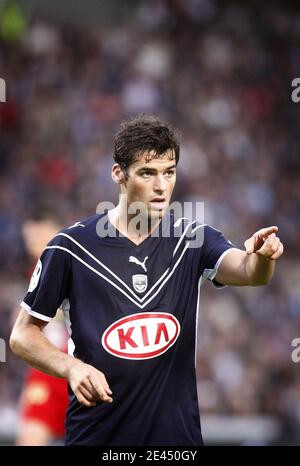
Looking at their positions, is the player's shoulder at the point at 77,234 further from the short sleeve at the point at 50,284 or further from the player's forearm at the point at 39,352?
the player's forearm at the point at 39,352

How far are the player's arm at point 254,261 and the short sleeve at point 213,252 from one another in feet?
0.09

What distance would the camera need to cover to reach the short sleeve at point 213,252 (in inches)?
168

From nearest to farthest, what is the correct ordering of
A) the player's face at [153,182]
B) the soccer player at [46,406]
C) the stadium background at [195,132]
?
the player's face at [153,182] < the soccer player at [46,406] < the stadium background at [195,132]

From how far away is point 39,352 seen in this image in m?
4.15

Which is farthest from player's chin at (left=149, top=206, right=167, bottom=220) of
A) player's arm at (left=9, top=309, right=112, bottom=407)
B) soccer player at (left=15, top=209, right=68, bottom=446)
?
soccer player at (left=15, top=209, right=68, bottom=446)

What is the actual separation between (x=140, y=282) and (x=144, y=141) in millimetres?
648

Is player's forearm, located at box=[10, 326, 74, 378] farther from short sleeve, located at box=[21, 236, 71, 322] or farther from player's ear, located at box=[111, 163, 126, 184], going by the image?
player's ear, located at box=[111, 163, 126, 184]

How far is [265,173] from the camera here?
13.0 m

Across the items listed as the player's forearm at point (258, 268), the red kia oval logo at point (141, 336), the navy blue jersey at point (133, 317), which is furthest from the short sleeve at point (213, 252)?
the red kia oval logo at point (141, 336)

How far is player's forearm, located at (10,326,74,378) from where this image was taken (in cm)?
404

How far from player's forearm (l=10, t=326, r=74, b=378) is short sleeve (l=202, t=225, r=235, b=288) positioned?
2.54 feet

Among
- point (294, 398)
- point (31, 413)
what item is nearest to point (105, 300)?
point (31, 413)

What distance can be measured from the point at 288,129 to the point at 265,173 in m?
1.16

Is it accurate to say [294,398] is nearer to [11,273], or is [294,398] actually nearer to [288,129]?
[11,273]
